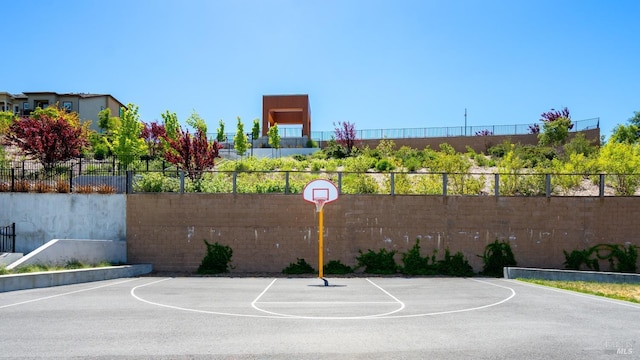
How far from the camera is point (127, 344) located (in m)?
7.95

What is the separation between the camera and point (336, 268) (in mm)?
20406

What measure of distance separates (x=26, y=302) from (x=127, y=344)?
6.00 metres

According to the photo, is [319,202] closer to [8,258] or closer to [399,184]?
[399,184]

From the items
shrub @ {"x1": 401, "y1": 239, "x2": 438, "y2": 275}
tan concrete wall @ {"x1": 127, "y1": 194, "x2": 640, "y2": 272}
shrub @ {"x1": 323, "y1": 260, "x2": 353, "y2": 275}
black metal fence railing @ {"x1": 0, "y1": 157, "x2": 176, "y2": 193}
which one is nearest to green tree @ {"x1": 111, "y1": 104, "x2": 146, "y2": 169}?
black metal fence railing @ {"x1": 0, "y1": 157, "x2": 176, "y2": 193}

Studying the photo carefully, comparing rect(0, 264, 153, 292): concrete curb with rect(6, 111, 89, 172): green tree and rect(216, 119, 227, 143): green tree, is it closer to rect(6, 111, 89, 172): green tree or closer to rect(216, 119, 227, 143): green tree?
rect(6, 111, 89, 172): green tree

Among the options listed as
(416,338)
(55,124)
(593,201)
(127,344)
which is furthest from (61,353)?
(55,124)

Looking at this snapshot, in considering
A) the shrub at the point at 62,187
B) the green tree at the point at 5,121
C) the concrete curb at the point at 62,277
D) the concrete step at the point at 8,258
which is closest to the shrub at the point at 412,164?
the concrete curb at the point at 62,277

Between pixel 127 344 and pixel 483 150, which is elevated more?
pixel 483 150

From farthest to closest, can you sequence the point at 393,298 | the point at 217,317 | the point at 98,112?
the point at 98,112
the point at 393,298
the point at 217,317

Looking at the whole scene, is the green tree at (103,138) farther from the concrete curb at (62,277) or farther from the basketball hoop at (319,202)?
the basketball hoop at (319,202)

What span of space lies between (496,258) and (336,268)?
21.3 ft

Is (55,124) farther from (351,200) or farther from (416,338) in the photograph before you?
(416,338)

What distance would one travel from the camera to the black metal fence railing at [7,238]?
66.6 feet

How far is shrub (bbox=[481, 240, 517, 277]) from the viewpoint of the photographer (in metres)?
20.3
